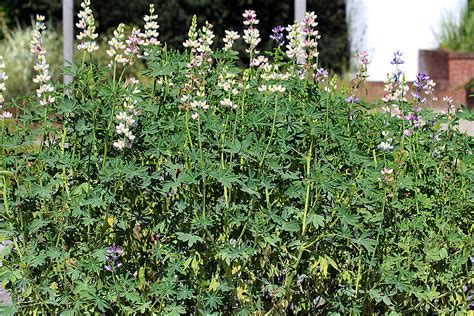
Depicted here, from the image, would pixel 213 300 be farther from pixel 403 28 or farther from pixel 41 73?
pixel 403 28

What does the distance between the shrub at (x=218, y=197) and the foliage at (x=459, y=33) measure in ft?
33.5

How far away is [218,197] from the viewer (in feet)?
11.6

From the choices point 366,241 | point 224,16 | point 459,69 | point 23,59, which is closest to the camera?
point 366,241

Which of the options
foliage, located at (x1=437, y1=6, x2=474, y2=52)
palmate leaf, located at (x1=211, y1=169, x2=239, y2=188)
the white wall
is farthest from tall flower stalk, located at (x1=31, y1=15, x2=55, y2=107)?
the white wall

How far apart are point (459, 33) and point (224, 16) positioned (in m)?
3.44

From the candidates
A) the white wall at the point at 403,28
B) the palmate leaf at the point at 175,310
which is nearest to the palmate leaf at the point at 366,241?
the palmate leaf at the point at 175,310

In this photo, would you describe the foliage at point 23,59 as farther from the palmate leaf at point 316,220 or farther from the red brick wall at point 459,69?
the palmate leaf at point 316,220

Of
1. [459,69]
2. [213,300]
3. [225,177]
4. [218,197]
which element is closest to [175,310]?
[213,300]

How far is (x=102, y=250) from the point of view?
3383mm

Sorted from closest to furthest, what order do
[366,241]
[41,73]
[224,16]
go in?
[366,241], [41,73], [224,16]

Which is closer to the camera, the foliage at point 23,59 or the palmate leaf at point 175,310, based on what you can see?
the palmate leaf at point 175,310

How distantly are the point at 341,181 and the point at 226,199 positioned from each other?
395 millimetres

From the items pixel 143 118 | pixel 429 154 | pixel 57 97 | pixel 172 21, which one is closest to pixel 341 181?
pixel 429 154

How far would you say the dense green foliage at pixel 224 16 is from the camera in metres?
14.6
